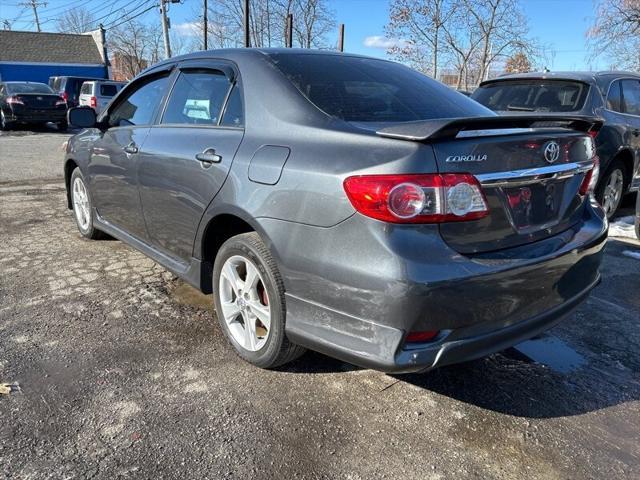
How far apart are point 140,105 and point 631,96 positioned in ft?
18.5

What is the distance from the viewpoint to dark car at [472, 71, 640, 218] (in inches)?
219

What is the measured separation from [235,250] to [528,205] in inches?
56.4

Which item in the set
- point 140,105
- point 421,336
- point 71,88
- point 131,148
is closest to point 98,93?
point 71,88

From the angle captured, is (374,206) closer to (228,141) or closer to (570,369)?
(228,141)

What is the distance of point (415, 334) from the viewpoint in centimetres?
204

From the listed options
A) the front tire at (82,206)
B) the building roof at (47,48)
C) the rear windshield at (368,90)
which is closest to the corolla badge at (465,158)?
the rear windshield at (368,90)

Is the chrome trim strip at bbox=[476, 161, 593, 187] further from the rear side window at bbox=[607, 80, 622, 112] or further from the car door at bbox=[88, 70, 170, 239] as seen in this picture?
the rear side window at bbox=[607, 80, 622, 112]

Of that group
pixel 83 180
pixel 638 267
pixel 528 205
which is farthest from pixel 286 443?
pixel 638 267

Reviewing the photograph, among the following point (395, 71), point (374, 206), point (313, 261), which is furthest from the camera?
point (395, 71)

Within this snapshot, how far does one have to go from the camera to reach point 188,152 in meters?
3.01

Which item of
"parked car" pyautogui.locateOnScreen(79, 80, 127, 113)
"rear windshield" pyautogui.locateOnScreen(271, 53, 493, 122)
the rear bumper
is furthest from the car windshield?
the rear bumper

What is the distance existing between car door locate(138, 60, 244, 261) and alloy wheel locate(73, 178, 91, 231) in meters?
1.59

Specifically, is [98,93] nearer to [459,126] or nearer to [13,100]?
[13,100]

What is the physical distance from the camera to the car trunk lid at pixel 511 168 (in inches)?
79.6
